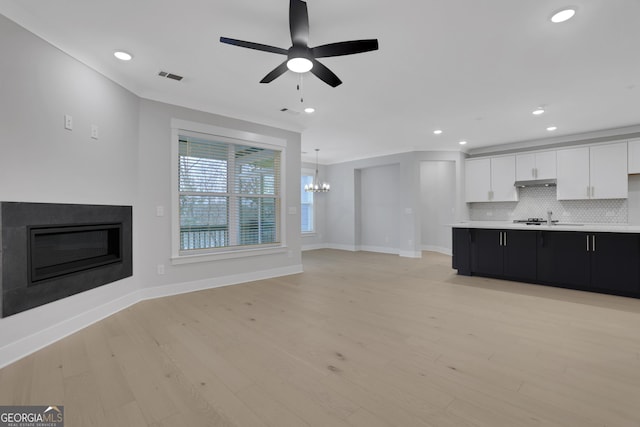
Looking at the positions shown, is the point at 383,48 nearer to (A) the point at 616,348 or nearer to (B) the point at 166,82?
(B) the point at 166,82

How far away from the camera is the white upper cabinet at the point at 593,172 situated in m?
5.46

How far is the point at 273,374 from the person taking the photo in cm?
203

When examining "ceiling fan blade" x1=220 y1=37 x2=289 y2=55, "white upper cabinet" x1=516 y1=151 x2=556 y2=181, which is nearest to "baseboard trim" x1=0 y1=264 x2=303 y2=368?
"ceiling fan blade" x1=220 y1=37 x2=289 y2=55

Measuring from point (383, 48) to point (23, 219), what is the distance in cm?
352

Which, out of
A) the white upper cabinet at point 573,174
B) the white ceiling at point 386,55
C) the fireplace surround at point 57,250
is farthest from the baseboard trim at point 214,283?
the white upper cabinet at point 573,174

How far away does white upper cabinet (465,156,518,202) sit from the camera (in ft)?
22.1

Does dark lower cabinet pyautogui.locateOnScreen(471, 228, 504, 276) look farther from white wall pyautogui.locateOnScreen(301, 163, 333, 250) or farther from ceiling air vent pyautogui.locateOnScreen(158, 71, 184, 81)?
ceiling air vent pyautogui.locateOnScreen(158, 71, 184, 81)

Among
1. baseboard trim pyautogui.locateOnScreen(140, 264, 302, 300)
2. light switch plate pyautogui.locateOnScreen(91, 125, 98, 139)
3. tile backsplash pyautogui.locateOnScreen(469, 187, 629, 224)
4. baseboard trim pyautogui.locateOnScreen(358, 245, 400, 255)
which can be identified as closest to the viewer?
light switch plate pyautogui.locateOnScreen(91, 125, 98, 139)

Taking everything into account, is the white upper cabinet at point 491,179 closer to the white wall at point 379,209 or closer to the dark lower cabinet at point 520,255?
the white wall at point 379,209

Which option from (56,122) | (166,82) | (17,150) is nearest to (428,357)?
(17,150)

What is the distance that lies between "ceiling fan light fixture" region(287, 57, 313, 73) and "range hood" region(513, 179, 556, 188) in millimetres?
6083

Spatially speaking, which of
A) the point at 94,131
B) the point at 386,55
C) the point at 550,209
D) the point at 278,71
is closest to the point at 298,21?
the point at 278,71

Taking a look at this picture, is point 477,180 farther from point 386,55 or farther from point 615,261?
point 386,55

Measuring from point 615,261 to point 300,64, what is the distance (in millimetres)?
4765
